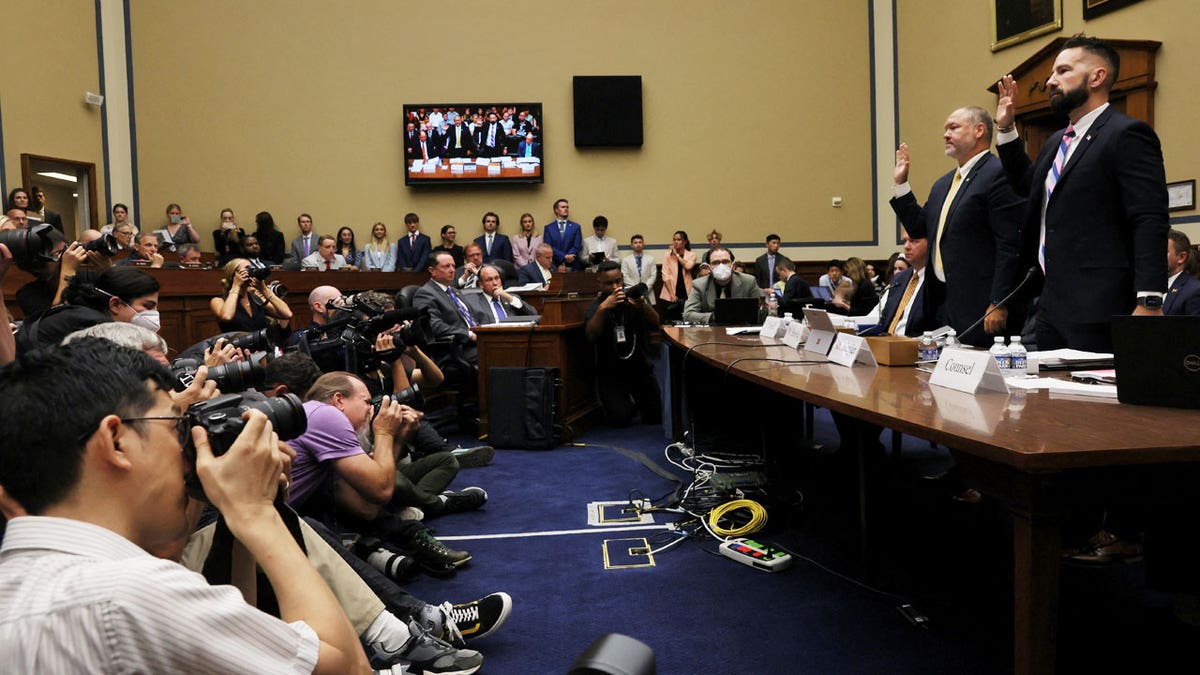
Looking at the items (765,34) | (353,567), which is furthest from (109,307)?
(765,34)

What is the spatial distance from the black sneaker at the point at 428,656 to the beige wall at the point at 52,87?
812cm

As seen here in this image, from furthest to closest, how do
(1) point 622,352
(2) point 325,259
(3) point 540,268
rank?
1. (2) point 325,259
2. (3) point 540,268
3. (1) point 622,352

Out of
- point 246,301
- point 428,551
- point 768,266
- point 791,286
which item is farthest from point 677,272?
point 428,551

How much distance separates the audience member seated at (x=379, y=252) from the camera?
30.6 feet

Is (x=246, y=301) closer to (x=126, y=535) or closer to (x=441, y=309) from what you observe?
(x=441, y=309)

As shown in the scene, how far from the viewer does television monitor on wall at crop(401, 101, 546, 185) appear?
370 inches

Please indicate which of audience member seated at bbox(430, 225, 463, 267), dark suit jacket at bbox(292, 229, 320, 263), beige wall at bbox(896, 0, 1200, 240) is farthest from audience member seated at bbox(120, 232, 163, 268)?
beige wall at bbox(896, 0, 1200, 240)

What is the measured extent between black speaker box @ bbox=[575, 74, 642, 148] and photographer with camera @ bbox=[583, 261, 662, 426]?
479 cm

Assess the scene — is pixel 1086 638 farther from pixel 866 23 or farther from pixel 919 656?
pixel 866 23

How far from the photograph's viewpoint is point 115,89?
9172 mm

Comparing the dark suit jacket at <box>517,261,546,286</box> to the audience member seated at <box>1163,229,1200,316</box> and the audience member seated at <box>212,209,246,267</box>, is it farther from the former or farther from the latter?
the audience member seated at <box>1163,229,1200,316</box>

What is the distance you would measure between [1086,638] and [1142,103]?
238 inches

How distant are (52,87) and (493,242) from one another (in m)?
4.74

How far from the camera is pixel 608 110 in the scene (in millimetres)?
9609
